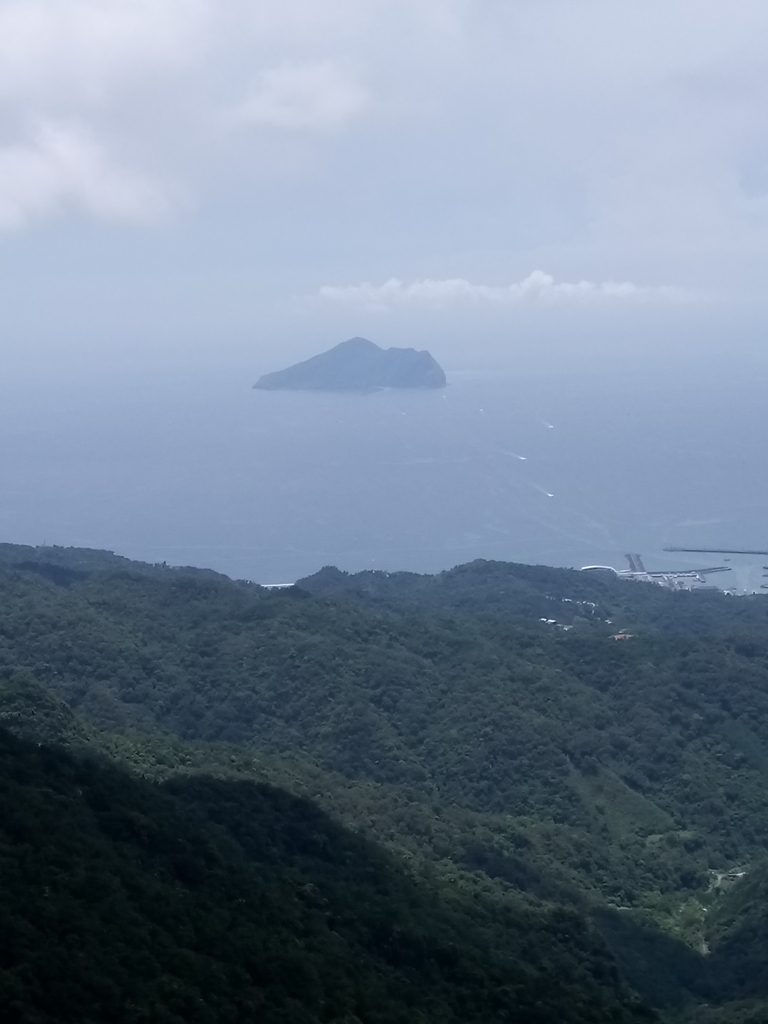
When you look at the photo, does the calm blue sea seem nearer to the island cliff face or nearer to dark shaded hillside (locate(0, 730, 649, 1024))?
the island cliff face

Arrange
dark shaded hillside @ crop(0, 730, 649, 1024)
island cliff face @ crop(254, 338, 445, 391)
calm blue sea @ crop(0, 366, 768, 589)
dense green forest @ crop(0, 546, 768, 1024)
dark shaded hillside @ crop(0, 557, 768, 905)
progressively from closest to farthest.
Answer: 1. dark shaded hillside @ crop(0, 730, 649, 1024)
2. dense green forest @ crop(0, 546, 768, 1024)
3. dark shaded hillside @ crop(0, 557, 768, 905)
4. calm blue sea @ crop(0, 366, 768, 589)
5. island cliff face @ crop(254, 338, 445, 391)

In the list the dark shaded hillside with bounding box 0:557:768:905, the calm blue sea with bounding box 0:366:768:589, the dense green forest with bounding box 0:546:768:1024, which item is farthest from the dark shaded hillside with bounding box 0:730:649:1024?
the calm blue sea with bounding box 0:366:768:589

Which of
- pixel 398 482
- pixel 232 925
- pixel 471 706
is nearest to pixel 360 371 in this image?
pixel 398 482

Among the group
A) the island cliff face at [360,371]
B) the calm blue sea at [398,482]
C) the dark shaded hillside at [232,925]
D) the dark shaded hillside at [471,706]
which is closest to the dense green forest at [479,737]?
the dark shaded hillside at [471,706]

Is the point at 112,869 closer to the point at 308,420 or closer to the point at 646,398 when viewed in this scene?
the point at 308,420

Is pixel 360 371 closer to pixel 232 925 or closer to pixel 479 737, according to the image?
pixel 479 737

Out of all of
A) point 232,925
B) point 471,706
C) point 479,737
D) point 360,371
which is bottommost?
point 479,737
